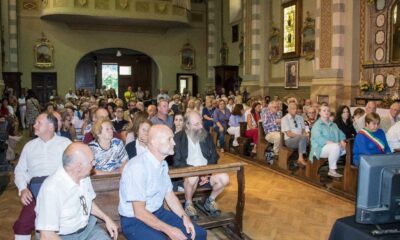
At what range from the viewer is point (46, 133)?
365 centimetres

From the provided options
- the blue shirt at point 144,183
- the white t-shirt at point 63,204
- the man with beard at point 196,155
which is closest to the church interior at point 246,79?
the man with beard at point 196,155

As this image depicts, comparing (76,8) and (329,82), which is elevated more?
(76,8)

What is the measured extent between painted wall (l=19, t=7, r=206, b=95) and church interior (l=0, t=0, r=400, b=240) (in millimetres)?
55

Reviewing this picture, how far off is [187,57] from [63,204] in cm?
1978

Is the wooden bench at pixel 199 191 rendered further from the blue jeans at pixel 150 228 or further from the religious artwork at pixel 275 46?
the religious artwork at pixel 275 46

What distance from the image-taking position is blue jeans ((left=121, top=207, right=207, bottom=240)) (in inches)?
114

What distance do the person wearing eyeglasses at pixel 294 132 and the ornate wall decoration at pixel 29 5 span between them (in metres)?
15.9

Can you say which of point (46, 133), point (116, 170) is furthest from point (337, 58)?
point (46, 133)

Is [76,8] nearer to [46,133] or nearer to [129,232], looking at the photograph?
[46,133]

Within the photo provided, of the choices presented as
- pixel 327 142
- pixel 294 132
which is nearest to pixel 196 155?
pixel 327 142

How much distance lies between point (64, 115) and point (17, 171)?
132 inches

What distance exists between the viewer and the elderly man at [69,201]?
2.41 meters

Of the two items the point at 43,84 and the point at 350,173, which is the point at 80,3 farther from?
the point at 350,173

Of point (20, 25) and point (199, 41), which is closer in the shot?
point (20, 25)
